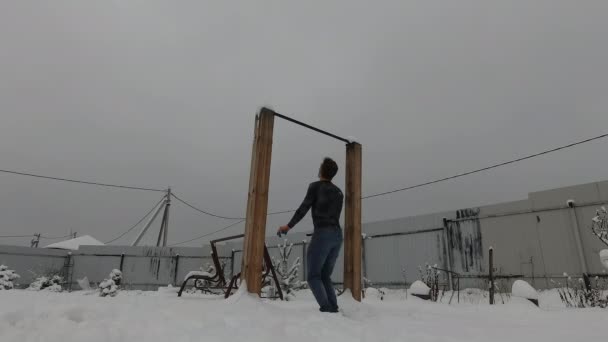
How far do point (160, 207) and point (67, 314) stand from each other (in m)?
22.1

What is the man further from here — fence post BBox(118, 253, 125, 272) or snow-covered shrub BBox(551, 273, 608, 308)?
fence post BBox(118, 253, 125, 272)

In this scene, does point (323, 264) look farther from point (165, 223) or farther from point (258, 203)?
point (165, 223)

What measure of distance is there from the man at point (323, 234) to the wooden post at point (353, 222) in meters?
0.52

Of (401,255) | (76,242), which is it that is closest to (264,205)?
(401,255)

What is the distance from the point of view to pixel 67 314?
1.81 metres

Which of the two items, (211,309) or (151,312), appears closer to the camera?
(151,312)

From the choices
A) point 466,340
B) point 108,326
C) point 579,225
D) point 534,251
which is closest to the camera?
point 108,326

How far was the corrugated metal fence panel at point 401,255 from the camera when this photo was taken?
9.52 meters

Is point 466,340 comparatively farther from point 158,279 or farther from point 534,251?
point 158,279

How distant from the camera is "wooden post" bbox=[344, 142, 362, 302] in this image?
11.8 ft

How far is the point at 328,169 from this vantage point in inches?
136

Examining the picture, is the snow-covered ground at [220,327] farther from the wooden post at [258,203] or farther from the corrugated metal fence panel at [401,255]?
the corrugated metal fence panel at [401,255]

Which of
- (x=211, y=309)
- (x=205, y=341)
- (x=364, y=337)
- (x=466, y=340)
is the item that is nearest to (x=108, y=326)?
(x=205, y=341)

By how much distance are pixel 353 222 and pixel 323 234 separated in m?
0.80
